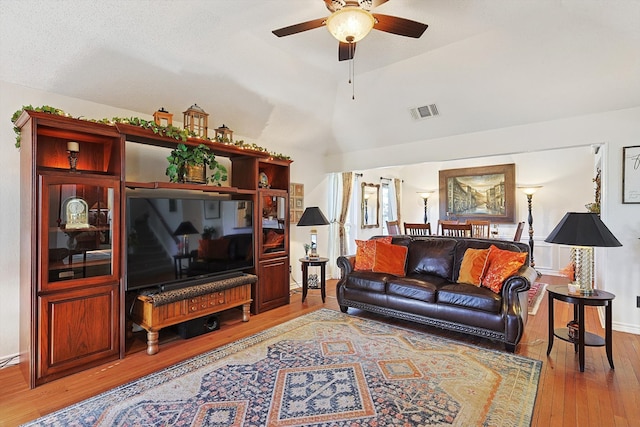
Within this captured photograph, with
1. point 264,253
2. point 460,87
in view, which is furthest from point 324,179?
point 460,87

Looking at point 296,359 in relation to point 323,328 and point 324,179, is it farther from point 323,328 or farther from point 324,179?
point 324,179

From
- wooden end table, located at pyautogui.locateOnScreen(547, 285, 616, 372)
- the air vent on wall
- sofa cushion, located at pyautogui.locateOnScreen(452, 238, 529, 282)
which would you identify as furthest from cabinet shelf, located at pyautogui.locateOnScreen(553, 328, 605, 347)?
the air vent on wall

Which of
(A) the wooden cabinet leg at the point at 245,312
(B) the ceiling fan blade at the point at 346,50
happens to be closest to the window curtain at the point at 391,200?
(A) the wooden cabinet leg at the point at 245,312

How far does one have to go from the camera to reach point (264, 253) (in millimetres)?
4379

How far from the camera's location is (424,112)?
187 inches

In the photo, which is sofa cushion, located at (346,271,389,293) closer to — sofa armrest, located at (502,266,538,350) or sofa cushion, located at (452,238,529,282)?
sofa cushion, located at (452,238,529,282)

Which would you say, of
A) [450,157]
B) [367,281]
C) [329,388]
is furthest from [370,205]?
[329,388]

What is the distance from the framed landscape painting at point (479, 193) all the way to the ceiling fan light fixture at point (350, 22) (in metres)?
6.13

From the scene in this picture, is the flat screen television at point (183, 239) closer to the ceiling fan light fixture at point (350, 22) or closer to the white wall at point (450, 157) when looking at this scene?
the white wall at point (450, 157)

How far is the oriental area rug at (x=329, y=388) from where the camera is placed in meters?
2.10

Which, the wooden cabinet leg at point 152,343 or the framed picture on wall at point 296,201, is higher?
the framed picture on wall at point 296,201

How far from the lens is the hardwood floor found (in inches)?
85.3

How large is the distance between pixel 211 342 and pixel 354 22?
10.6ft

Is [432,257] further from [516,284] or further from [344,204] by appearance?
[344,204]
